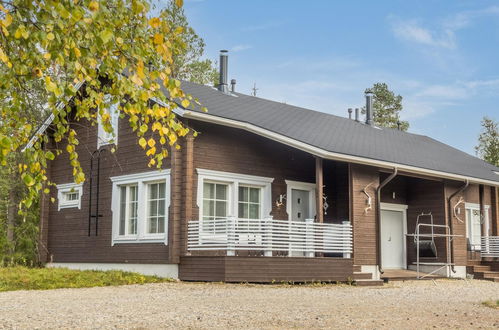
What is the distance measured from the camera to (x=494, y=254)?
66.4 feet

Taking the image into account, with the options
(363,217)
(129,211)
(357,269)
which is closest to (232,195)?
(129,211)

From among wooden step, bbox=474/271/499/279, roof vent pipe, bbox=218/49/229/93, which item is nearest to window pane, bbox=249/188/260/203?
roof vent pipe, bbox=218/49/229/93

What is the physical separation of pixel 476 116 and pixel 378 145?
81.4 ft

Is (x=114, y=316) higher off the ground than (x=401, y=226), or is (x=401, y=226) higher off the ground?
(x=401, y=226)

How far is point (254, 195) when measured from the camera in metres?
16.3

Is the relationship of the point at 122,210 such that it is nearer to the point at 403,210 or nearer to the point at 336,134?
the point at 336,134

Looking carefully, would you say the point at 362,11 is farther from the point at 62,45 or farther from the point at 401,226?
the point at 62,45

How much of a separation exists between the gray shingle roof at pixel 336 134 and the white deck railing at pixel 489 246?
74.3 inches

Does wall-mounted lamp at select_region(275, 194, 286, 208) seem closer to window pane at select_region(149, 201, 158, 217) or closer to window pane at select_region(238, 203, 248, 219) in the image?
window pane at select_region(238, 203, 248, 219)

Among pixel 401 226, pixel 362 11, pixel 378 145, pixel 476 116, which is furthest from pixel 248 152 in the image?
pixel 476 116

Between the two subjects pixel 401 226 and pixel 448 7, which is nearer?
pixel 401 226

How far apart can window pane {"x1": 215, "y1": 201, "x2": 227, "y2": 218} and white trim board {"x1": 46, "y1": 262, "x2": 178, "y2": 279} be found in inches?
65.1

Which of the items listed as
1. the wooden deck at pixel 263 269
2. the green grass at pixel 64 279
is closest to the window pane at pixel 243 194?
the wooden deck at pixel 263 269

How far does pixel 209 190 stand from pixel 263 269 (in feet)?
8.40
